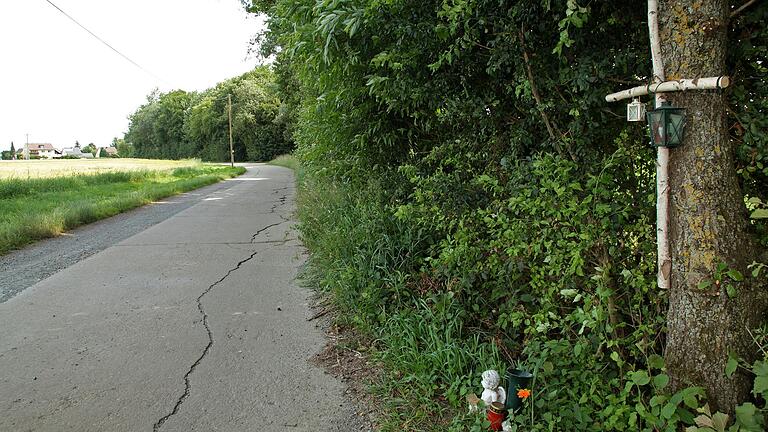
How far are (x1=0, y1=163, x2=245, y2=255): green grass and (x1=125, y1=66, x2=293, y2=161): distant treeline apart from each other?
96.2 feet

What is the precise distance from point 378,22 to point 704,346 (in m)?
2.71

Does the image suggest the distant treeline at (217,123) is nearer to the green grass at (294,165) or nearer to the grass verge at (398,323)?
the green grass at (294,165)

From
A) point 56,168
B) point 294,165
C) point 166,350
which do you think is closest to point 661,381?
point 166,350

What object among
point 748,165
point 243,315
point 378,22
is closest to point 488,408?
point 748,165

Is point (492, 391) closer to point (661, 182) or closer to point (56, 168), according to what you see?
point (661, 182)

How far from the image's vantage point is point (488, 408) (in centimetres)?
264

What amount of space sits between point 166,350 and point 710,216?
3888mm

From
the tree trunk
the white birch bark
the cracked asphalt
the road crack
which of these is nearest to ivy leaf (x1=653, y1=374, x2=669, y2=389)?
the tree trunk

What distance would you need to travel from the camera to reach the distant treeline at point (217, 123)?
70312 millimetres

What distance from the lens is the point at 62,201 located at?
15234 mm

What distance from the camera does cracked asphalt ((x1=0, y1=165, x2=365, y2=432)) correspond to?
3176 mm

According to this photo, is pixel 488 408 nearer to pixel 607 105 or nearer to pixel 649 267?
pixel 649 267

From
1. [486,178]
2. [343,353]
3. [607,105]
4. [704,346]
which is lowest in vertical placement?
[343,353]

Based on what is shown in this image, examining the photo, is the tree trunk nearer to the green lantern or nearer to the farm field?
the green lantern
